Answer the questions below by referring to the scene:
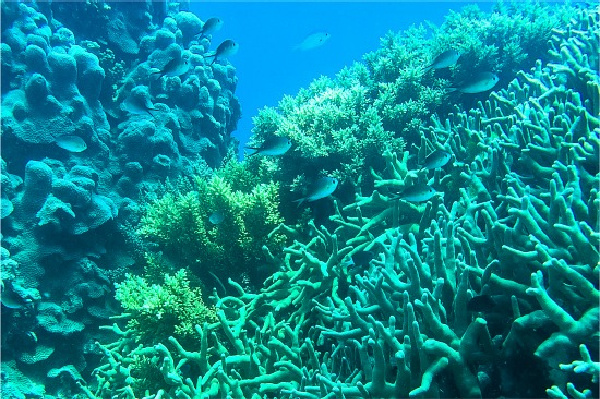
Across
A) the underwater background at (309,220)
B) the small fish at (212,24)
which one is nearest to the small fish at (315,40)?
the underwater background at (309,220)

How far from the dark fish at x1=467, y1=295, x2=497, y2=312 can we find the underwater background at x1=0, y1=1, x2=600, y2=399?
0.06 ft

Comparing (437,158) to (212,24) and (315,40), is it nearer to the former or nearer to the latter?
(315,40)

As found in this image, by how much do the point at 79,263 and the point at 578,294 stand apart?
712cm

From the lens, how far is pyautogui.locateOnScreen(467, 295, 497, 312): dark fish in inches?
92.1

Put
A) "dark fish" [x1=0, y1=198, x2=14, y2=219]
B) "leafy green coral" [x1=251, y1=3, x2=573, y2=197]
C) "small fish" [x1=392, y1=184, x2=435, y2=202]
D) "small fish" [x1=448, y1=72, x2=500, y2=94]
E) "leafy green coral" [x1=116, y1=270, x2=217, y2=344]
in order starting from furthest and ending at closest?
"dark fish" [x1=0, y1=198, x2=14, y2=219] → "leafy green coral" [x1=251, y1=3, x2=573, y2=197] → "small fish" [x1=448, y1=72, x2=500, y2=94] → "leafy green coral" [x1=116, y1=270, x2=217, y2=344] → "small fish" [x1=392, y1=184, x2=435, y2=202]

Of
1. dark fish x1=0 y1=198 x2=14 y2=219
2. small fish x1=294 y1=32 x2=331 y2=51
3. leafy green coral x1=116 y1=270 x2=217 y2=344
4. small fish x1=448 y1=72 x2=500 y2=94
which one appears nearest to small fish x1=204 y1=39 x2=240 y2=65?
small fish x1=294 y1=32 x2=331 y2=51

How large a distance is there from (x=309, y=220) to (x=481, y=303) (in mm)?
3068

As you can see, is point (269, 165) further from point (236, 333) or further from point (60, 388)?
point (60, 388)

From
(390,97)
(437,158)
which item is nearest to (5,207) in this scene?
(390,97)

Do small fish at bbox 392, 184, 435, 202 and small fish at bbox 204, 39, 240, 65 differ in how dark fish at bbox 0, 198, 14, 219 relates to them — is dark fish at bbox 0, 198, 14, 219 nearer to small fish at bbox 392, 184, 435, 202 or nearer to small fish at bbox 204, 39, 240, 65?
small fish at bbox 204, 39, 240, 65

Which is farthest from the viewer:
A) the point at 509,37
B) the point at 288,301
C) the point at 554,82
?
the point at 509,37

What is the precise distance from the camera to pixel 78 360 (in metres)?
6.36

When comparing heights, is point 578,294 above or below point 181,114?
below

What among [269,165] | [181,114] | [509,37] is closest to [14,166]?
[181,114]
